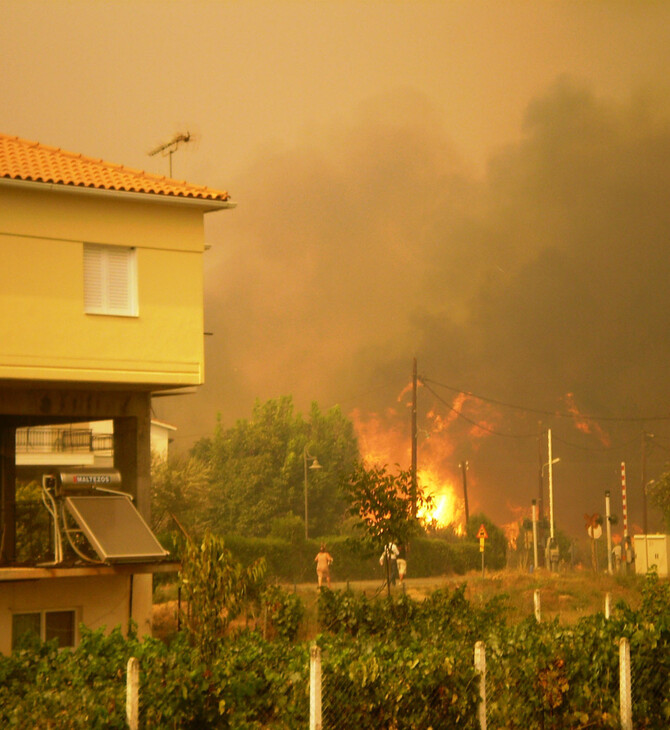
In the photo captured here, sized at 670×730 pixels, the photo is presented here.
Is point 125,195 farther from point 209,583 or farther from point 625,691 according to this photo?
point 625,691

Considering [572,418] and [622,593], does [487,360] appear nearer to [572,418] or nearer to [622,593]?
[572,418]

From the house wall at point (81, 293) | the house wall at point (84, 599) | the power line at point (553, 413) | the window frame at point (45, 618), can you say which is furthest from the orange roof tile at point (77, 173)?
the power line at point (553, 413)

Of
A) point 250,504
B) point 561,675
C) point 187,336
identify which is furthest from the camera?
point 250,504

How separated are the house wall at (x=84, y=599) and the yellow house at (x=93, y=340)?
0.07 ft

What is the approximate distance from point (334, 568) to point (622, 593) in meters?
19.1

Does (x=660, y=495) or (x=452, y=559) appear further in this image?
(x=660, y=495)

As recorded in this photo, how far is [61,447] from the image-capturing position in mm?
52906

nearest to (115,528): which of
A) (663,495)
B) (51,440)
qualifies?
(51,440)

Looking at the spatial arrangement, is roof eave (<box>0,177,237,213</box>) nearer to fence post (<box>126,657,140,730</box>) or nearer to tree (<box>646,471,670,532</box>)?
fence post (<box>126,657,140,730</box>)

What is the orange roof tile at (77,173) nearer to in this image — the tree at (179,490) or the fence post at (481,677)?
the fence post at (481,677)

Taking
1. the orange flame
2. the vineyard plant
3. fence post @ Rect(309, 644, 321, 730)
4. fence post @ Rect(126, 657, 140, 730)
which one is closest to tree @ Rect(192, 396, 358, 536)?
the orange flame

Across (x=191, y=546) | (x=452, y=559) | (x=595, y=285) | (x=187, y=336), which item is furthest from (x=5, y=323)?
(x=595, y=285)

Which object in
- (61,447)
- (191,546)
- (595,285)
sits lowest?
(191,546)

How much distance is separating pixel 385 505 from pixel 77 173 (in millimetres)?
8923
